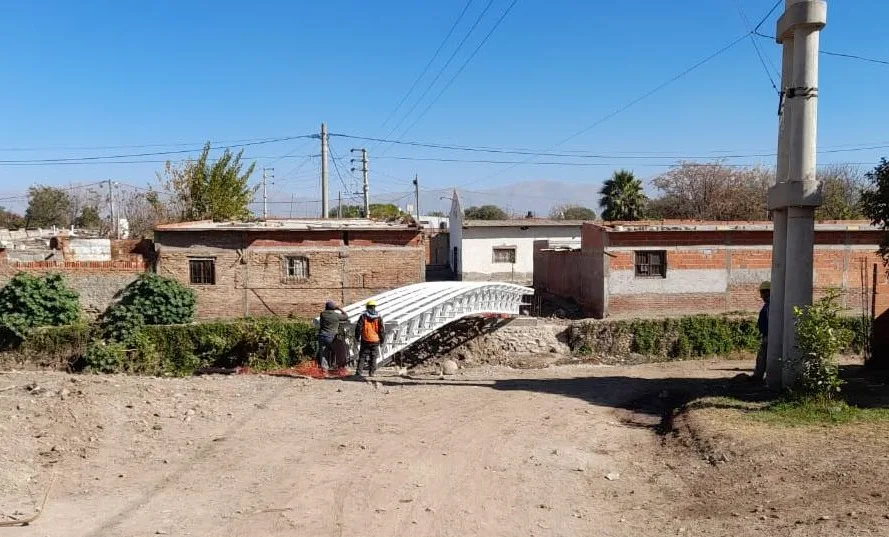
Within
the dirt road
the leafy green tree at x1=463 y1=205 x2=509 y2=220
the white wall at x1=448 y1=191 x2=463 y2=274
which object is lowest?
the dirt road

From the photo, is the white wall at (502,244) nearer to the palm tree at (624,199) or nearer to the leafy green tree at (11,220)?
the palm tree at (624,199)

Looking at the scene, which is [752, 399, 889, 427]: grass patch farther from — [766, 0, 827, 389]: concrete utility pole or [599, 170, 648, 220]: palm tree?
[599, 170, 648, 220]: palm tree

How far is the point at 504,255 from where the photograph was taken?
3734 cm

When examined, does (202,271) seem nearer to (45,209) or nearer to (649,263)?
(649,263)

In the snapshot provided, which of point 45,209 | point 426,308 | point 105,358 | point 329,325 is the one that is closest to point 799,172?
point 426,308

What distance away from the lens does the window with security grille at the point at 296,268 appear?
24.1 m

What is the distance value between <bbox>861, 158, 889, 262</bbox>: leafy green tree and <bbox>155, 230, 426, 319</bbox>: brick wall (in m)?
15.3

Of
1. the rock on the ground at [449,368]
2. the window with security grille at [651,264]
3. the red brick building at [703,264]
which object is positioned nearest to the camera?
the rock on the ground at [449,368]

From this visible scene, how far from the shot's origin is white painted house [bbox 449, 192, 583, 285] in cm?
3666

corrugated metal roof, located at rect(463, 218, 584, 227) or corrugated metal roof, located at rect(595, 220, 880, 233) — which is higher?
corrugated metal roof, located at rect(463, 218, 584, 227)

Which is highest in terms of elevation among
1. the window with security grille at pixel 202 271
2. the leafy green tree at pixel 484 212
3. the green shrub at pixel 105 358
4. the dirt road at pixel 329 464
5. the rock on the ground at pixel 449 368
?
the leafy green tree at pixel 484 212

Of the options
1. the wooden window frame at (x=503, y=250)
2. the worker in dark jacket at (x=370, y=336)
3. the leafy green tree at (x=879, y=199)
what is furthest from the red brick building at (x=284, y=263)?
the leafy green tree at (x=879, y=199)

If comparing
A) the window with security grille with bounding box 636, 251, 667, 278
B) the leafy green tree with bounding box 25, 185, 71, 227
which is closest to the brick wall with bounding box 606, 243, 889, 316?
the window with security grille with bounding box 636, 251, 667, 278

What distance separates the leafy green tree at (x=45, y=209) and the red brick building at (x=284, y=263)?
4933cm
